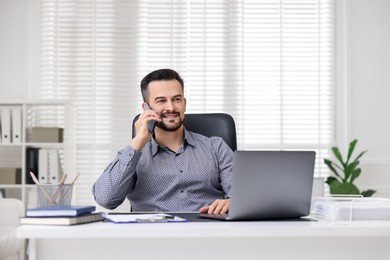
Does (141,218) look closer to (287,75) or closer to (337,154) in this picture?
(337,154)

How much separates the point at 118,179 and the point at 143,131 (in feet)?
0.71

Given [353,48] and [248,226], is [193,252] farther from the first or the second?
[353,48]

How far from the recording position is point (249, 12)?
556 centimetres

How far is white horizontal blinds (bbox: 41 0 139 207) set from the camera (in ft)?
17.9

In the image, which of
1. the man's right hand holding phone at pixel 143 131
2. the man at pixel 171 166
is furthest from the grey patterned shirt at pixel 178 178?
the man's right hand holding phone at pixel 143 131

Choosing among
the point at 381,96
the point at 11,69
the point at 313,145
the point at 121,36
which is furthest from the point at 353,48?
the point at 11,69

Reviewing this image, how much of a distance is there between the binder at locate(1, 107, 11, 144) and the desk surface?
11.3 feet

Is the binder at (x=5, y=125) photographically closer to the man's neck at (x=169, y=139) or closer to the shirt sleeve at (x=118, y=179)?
the man's neck at (x=169, y=139)

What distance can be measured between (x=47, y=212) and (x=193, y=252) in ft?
1.35

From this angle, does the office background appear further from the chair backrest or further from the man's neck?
the man's neck

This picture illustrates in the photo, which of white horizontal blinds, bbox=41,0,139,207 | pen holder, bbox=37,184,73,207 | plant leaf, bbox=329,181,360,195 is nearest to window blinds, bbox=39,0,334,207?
white horizontal blinds, bbox=41,0,139,207

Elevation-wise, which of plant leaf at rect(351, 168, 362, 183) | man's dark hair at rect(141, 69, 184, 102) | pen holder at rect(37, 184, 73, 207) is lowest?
plant leaf at rect(351, 168, 362, 183)

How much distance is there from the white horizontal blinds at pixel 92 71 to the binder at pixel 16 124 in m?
0.36

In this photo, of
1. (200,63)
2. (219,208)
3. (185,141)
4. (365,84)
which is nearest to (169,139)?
(185,141)
